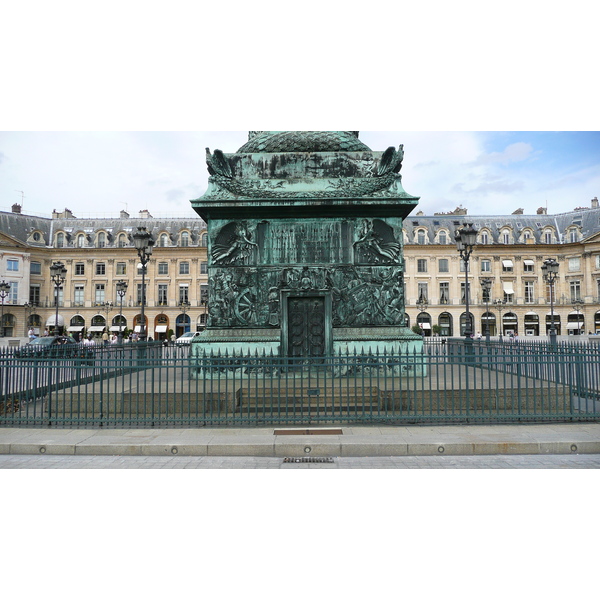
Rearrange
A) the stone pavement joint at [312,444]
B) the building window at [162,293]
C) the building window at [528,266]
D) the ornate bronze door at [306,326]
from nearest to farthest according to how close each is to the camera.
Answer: the stone pavement joint at [312,444] < the ornate bronze door at [306,326] < the building window at [528,266] < the building window at [162,293]

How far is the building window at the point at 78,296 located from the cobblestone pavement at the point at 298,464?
60.4 m

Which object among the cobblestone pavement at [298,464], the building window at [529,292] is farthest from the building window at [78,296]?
the cobblestone pavement at [298,464]

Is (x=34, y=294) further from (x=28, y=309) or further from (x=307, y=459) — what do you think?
(x=307, y=459)

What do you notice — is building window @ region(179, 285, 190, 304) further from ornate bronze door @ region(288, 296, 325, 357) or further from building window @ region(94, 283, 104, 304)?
ornate bronze door @ region(288, 296, 325, 357)

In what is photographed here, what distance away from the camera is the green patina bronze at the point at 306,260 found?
13367 millimetres

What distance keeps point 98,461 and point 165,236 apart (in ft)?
193

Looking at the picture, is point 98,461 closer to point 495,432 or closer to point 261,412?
point 261,412

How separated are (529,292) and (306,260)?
58.2 m

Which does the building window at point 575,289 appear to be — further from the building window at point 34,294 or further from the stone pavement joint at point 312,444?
the building window at point 34,294

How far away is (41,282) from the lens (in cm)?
6291

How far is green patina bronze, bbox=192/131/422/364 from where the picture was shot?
13.4m

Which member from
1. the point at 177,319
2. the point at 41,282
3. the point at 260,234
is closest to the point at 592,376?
the point at 260,234

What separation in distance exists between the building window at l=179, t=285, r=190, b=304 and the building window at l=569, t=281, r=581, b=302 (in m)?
48.5

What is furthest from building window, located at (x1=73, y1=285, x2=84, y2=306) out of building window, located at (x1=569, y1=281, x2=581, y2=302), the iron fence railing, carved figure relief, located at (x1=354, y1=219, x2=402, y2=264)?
building window, located at (x1=569, y1=281, x2=581, y2=302)
